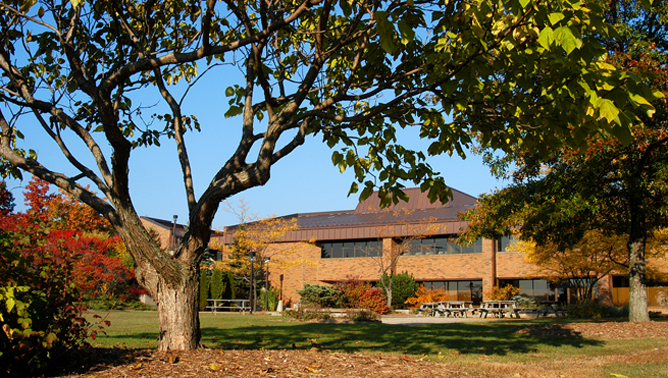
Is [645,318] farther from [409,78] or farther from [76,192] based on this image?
[76,192]

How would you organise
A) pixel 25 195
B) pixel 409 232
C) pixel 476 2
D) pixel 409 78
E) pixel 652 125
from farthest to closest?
1. pixel 409 232
2. pixel 25 195
3. pixel 652 125
4. pixel 409 78
5. pixel 476 2

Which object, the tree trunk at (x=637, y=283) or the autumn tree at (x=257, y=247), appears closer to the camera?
the tree trunk at (x=637, y=283)

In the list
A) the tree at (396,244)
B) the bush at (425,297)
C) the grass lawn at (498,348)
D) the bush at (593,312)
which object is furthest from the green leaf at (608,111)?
the tree at (396,244)

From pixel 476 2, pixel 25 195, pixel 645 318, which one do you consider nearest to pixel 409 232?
pixel 645 318

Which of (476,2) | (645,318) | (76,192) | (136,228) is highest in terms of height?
(476,2)

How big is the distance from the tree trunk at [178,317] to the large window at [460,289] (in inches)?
1123

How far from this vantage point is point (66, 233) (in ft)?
66.9

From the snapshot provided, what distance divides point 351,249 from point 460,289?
8252mm

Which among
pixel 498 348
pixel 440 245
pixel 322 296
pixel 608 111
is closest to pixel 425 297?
pixel 440 245

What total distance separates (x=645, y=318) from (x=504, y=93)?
34.9 ft

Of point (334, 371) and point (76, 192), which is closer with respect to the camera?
point (334, 371)

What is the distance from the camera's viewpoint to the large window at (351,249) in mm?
35062

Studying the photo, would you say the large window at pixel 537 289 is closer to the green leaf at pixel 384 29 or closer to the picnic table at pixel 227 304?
the picnic table at pixel 227 304

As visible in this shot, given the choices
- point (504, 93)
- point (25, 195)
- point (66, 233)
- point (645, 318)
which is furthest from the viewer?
point (25, 195)
